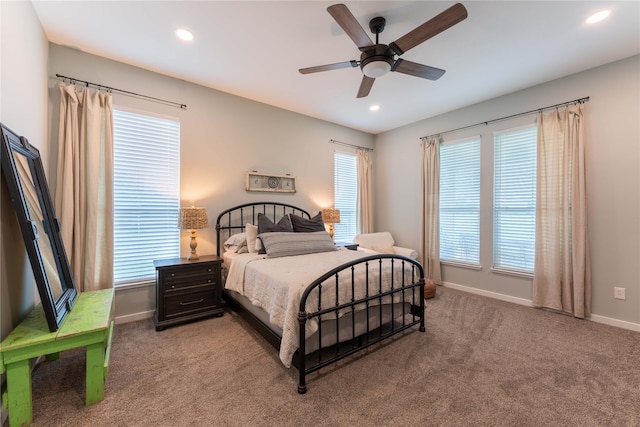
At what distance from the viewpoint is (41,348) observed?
1551mm

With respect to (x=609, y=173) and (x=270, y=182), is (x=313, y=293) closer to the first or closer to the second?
(x=270, y=182)

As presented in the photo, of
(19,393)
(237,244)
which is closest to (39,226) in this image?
(19,393)

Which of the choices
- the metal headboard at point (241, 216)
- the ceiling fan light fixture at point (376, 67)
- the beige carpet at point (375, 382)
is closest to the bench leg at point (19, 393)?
the beige carpet at point (375, 382)

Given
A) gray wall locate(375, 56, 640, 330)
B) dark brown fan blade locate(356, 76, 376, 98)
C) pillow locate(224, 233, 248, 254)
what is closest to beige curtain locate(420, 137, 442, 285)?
gray wall locate(375, 56, 640, 330)

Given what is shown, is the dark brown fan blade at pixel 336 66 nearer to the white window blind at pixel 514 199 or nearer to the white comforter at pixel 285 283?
the white comforter at pixel 285 283

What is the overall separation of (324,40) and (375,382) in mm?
2996

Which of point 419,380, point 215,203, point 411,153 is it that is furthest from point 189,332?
point 411,153

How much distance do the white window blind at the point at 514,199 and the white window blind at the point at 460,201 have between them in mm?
270

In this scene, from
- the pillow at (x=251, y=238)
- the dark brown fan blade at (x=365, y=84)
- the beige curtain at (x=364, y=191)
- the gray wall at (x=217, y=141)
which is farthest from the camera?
the beige curtain at (x=364, y=191)

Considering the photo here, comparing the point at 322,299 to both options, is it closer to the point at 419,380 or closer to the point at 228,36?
the point at 419,380

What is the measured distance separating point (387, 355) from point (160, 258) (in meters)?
2.78

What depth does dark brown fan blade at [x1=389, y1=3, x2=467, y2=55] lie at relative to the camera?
5.60 ft

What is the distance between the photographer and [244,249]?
336 centimetres

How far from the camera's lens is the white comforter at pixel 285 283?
1.94m
